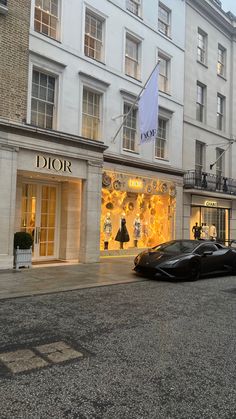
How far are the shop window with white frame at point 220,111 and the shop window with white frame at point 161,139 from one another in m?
6.47

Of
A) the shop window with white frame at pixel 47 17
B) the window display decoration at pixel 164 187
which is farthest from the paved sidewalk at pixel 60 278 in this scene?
the shop window with white frame at pixel 47 17

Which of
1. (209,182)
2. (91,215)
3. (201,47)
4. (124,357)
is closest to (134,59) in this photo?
(201,47)

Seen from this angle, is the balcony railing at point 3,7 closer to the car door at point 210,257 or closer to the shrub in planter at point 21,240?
the shrub in planter at point 21,240

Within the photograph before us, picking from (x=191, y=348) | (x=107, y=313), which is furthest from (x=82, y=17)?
(x=191, y=348)

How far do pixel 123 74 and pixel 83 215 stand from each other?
6856 mm

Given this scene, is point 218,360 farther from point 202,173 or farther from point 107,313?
point 202,173

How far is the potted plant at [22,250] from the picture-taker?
460 inches

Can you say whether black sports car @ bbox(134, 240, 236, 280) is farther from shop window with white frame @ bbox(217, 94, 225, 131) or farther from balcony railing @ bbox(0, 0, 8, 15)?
shop window with white frame @ bbox(217, 94, 225, 131)

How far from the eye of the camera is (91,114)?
15.1 m

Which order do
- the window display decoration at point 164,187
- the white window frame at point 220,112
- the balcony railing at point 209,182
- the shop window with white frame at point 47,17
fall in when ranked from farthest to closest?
the white window frame at point 220,112
the balcony railing at point 209,182
the window display decoration at point 164,187
the shop window with white frame at point 47,17

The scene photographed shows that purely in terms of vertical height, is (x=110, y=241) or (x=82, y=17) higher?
(x=82, y=17)

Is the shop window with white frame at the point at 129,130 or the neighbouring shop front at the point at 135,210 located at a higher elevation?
the shop window with white frame at the point at 129,130

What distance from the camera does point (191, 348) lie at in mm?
5059

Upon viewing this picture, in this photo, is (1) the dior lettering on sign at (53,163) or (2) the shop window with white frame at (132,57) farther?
(2) the shop window with white frame at (132,57)
